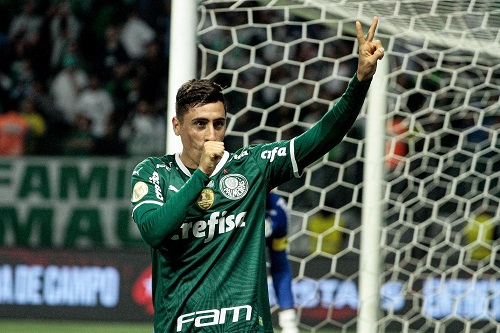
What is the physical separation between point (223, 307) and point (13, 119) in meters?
6.70

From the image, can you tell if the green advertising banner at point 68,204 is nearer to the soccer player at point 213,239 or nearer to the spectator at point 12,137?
the spectator at point 12,137

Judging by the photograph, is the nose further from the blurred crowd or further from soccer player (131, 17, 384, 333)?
the blurred crowd

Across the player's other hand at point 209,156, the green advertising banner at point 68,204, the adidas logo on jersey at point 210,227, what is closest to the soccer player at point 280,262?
the adidas logo on jersey at point 210,227

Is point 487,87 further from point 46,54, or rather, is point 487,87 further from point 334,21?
point 46,54

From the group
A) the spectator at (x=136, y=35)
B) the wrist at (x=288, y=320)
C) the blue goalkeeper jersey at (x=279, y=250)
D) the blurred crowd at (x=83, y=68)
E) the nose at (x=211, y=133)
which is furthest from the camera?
the spectator at (x=136, y=35)

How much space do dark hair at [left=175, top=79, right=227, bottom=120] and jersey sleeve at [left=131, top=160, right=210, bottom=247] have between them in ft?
0.80

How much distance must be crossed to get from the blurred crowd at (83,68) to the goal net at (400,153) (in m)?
2.07

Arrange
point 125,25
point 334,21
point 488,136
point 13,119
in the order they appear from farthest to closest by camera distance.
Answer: point 125,25 → point 13,119 → point 488,136 → point 334,21

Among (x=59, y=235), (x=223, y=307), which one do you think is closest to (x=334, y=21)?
(x=223, y=307)

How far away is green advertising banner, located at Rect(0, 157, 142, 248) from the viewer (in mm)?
7883

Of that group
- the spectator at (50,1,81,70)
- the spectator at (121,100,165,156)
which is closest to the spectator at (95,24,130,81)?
the spectator at (50,1,81,70)

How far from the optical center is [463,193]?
6.38m

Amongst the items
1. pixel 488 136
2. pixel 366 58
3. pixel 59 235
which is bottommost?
pixel 59 235

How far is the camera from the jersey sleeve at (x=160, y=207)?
243cm
